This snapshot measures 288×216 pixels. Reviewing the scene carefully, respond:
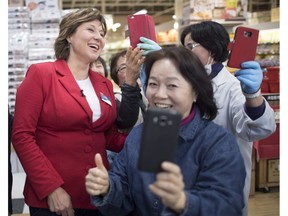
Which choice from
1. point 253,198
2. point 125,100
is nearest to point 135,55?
point 125,100

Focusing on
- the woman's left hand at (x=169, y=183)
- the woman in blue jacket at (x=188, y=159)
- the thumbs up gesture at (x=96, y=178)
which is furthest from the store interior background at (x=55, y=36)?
the woman's left hand at (x=169, y=183)

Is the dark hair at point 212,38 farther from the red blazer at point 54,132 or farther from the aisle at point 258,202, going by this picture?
the aisle at point 258,202

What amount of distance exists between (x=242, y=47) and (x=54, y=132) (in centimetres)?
95

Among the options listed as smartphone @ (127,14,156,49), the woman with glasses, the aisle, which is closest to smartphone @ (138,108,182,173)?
the woman with glasses

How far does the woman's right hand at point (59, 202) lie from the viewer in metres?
1.79

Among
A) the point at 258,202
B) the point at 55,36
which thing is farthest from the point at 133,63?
the point at 55,36

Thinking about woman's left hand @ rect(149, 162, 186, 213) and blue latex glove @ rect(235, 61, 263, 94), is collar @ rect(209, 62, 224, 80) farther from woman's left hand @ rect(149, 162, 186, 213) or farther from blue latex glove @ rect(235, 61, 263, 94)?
woman's left hand @ rect(149, 162, 186, 213)

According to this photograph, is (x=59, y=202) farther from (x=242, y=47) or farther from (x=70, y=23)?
(x=242, y=47)

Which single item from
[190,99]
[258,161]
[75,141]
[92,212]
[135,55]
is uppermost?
[135,55]

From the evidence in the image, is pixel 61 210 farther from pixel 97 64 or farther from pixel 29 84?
pixel 97 64

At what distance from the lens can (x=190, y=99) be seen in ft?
4.59

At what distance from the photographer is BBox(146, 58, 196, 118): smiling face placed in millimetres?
1335

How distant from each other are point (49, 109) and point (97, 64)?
1371mm

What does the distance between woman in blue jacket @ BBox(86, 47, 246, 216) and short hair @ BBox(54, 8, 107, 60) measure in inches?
24.2
